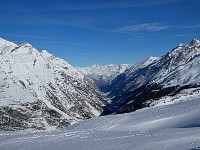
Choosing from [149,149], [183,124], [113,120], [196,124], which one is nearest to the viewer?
[149,149]

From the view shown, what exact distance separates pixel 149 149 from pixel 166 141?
2778 mm

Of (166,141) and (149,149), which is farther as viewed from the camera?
(166,141)

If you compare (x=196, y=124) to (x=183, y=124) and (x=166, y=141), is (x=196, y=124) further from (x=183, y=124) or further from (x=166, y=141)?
(x=166, y=141)

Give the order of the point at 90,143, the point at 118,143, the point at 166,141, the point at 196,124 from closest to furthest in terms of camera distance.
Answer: the point at 166,141, the point at 118,143, the point at 90,143, the point at 196,124

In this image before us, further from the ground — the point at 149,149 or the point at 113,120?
the point at 113,120

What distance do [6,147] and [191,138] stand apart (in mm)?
23763

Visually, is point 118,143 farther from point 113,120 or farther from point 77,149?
point 113,120

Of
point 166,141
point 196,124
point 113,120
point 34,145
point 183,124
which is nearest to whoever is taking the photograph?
point 166,141

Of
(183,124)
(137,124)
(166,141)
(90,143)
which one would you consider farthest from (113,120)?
(166,141)

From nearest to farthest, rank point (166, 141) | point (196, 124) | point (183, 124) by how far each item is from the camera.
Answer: point (166, 141)
point (196, 124)
point (183, 124)

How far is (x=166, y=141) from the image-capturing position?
104 ft

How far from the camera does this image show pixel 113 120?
72.4 meters

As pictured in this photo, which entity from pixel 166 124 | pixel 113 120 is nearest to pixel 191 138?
pixel 166 124

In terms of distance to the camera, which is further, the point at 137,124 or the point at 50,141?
the point at 137,124
